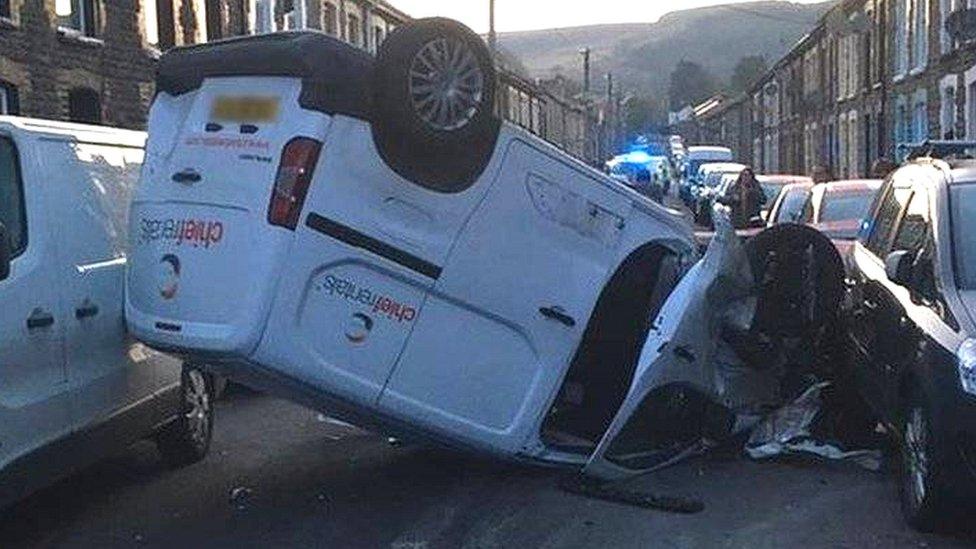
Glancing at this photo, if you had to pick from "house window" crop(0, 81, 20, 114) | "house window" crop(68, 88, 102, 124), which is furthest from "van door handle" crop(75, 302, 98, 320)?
"house window" crop(68, 88, 102, 124)

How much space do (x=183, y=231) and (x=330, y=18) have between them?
108 feet

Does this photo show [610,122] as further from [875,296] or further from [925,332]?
[925,332]

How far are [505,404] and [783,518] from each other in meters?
1.46

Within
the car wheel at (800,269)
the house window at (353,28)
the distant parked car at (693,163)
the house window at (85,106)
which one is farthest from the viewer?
the distant parked car at (693,163)

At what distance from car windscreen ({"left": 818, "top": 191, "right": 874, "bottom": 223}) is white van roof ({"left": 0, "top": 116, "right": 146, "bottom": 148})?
27.3 feet

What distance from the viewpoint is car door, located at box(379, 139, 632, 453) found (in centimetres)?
635

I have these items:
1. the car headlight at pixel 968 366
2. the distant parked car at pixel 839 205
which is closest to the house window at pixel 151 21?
the distant parked car at pixel 839 205

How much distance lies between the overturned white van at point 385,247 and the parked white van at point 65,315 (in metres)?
0.36

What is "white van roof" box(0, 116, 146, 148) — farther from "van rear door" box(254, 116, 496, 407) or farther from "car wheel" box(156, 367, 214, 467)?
"van rear door" box(254, 116, 496, 407)

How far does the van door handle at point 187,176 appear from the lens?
605cm

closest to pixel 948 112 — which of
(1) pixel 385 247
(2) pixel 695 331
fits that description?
(2) pixel 695 331

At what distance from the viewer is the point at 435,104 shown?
618 centimetres

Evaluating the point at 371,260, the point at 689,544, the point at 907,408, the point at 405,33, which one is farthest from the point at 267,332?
the point at 907,408

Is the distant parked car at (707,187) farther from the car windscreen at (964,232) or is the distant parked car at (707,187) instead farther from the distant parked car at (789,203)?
→ the car windscreen at (964,232)
